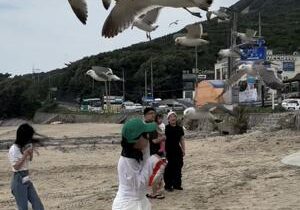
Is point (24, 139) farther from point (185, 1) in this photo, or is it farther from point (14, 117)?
point (14, 117)

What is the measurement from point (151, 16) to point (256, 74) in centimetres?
385

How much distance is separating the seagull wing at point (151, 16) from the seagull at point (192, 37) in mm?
1559

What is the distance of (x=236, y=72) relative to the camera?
7727mm

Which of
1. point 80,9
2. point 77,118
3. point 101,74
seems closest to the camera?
point 80,9

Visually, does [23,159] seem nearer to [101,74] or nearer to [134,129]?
[101,74]

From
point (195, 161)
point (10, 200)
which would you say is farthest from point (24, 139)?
point (195, 161)

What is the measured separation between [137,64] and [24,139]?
107ft

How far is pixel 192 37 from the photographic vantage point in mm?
5590

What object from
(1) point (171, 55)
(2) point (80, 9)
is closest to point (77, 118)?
(1) point (171, 55)

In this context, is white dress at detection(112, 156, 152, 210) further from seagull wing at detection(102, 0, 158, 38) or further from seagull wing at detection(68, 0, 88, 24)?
seagull wing at detection(68, 0, 88, 24)

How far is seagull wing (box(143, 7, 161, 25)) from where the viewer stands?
3.52 meters

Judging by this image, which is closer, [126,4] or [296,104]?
[126,4]

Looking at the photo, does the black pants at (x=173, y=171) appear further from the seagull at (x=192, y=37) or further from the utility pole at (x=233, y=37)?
the seagull at (x=192, y=37)

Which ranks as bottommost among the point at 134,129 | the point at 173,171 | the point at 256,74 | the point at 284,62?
the point at 173,171
